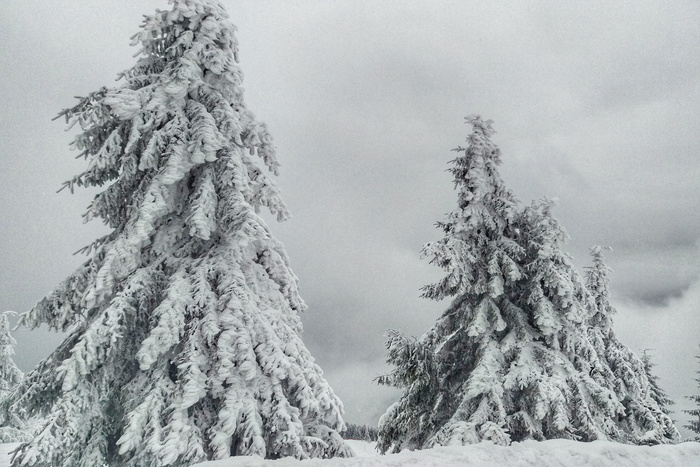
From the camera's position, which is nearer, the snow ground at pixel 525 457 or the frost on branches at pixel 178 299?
the snow ground at pixel 525 457

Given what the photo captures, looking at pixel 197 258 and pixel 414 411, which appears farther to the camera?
pixel 414 411

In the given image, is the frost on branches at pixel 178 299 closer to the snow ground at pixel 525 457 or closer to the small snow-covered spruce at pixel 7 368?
the snow ground at pixel 525 457

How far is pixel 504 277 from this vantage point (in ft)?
38.9

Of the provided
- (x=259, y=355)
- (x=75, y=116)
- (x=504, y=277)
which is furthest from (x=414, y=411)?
(x=75, y=116)

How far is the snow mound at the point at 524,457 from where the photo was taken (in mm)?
5738

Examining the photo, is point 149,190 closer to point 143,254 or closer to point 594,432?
point 143,254

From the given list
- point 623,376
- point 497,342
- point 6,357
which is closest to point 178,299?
point 497,342

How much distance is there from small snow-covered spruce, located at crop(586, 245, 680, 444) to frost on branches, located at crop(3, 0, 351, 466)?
911 centimetres

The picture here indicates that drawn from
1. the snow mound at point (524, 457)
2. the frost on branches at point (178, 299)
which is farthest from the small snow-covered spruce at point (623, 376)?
the frost on branches at point (178, 299)

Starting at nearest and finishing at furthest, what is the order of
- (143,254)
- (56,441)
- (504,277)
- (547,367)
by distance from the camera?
(56,441) → (143,254) → (547,367) → (504,277)

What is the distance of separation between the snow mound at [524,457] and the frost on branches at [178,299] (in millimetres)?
1470

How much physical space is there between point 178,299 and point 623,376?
16.8m

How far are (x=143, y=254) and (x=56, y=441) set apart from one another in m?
3.24

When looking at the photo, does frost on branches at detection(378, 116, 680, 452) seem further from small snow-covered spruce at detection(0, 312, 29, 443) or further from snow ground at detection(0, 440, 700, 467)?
small snow-covered spruce at detection(0, 312, 29, 443)
